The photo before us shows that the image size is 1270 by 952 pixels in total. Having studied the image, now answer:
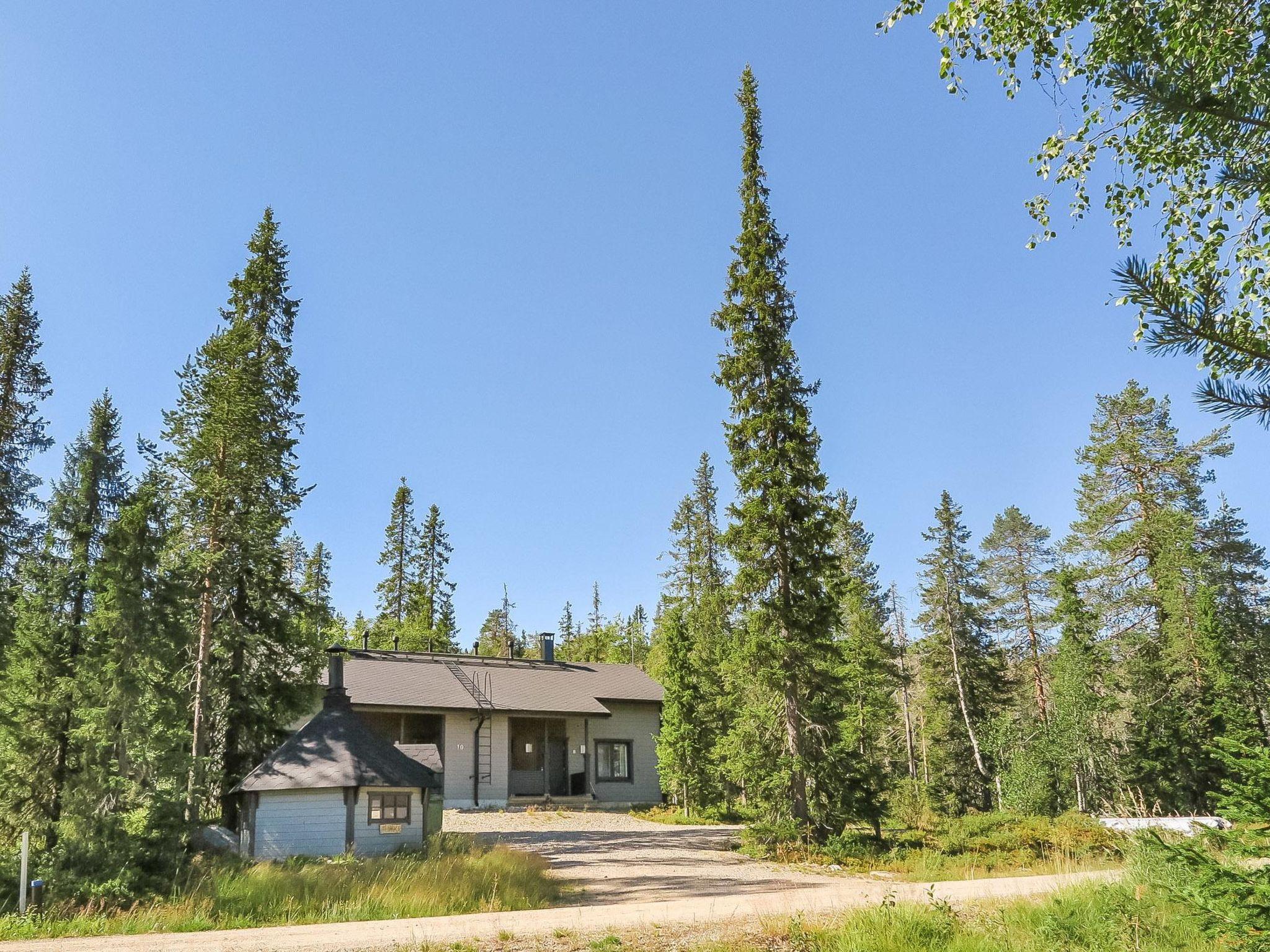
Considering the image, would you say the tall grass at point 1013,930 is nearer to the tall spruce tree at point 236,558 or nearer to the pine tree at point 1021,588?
the tall spruce tree at point 236,558

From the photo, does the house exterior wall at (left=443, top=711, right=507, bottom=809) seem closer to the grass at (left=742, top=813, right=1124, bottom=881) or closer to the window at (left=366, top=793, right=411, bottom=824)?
the window at (left=366, top=793, right=411, bottom=824)

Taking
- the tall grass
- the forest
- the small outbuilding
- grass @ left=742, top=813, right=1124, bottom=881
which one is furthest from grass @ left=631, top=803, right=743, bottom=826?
the tall grass

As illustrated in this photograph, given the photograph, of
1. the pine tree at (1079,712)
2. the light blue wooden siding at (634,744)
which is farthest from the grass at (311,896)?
the pine tree at (1079,712)

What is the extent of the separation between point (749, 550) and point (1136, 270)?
744 inches

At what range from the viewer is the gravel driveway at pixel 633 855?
1638 centimetres

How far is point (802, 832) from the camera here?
2119cm

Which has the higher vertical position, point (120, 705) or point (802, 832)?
point (120, 705)

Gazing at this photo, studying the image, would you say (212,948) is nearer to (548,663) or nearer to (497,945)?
(497,945)

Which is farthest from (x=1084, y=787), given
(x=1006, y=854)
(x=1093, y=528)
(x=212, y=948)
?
(x=212, y=948)

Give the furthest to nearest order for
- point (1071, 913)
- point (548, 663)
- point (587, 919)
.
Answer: point (548, 663) → point (587, 919) → point (1071, 913)

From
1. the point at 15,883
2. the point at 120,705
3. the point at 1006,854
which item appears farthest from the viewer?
the point at 1006,854

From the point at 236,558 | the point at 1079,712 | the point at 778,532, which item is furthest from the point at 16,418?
the point at 1079,712

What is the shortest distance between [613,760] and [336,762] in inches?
714

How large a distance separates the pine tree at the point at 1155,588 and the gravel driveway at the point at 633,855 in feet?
49.3
